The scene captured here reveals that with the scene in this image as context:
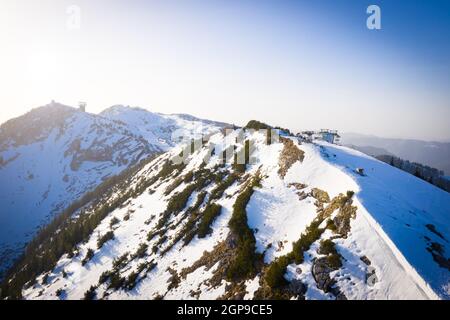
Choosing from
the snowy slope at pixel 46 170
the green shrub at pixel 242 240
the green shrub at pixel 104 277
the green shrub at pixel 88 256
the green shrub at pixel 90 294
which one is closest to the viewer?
the green shrub at pixel 242 240

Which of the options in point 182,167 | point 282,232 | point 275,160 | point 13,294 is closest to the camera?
point 282,232

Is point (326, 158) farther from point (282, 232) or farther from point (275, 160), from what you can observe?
point (282, 232)

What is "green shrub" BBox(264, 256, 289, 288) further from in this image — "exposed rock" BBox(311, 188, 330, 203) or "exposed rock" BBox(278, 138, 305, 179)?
"exposed rock" BBox(278, 138, 305, 179)

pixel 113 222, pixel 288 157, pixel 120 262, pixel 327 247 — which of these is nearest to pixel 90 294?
pixel 120 262

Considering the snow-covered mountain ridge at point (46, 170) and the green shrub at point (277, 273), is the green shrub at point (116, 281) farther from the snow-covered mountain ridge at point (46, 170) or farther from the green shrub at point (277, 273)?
the snow-covered mountain ridge at point (46, 170)

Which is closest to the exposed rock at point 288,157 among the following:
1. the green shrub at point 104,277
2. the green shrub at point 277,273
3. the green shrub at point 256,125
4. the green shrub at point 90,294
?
the green shrub at point 277,273
